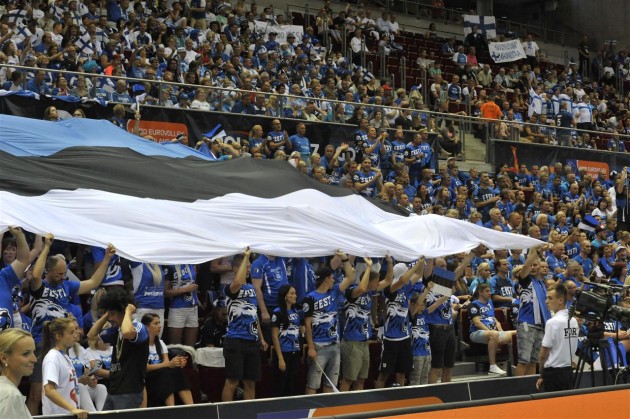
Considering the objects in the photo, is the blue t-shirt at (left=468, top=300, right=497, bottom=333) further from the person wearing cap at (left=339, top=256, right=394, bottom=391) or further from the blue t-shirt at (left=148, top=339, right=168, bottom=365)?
the blue t-shirt at (left=148, top=339, right=168, bottom=365)

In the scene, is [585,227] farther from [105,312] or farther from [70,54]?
[105,312]

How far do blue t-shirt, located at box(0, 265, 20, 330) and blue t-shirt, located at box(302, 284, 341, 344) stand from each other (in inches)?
128

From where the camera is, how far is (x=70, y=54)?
52.5ft

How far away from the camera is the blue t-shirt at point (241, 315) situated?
10.0 meters

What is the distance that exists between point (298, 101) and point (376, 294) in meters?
6.58

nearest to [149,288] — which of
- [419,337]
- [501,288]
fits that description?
[419,337]

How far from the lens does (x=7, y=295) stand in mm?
8648

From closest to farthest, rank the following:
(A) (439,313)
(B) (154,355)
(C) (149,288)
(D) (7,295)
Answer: (D) (7,295), (B) (154,355), (C) (149,288), (A) (439,313)

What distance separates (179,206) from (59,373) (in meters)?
3.42

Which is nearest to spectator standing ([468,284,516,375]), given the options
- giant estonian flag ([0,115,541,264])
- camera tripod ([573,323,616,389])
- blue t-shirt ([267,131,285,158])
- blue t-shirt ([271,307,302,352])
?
giant estonian flag ([0,115,541,264])

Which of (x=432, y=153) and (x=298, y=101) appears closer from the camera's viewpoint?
(x=298, y=101)

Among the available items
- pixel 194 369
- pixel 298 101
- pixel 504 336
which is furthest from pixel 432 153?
pixel 194 369

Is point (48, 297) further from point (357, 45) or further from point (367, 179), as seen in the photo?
point (357, 45)

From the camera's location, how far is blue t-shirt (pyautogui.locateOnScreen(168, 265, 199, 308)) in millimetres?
10680
